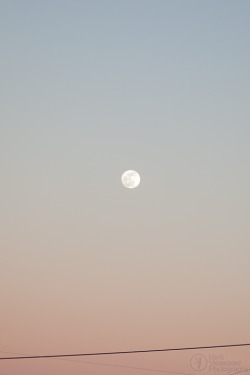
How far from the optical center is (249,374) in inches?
1587

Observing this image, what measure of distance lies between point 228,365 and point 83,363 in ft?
49.5

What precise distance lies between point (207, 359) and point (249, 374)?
176 inches

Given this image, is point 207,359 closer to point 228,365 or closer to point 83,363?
point 228,365

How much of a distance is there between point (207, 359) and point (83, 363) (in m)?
14.2

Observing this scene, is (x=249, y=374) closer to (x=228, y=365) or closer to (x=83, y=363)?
(x=228, y=365)

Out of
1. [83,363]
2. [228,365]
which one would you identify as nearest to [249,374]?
[228,365]

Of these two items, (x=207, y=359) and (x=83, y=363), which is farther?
(x=83, y=363)

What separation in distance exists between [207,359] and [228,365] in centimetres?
197

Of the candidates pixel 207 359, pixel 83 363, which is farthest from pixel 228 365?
pixel 83 363

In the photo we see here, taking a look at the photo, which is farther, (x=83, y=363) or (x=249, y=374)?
(x=83, y=363)

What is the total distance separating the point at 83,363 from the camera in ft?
156

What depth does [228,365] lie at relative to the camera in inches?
1544

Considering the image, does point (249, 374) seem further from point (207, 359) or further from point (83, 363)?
point (83, 363)
